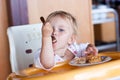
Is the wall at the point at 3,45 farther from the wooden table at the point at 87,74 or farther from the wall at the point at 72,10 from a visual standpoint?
the wooden table at the point at 87,74

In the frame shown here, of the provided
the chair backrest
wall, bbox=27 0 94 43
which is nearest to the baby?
the chair backrest

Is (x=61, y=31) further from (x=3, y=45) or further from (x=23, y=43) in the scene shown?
(x=3, y=45)

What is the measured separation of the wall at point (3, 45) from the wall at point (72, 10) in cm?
12

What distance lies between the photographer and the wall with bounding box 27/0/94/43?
1225 millimetres

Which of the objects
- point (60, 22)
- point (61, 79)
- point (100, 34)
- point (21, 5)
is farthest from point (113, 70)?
point (100, 34)

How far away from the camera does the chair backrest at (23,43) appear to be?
3.49 ft

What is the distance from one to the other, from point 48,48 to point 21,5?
446 mm

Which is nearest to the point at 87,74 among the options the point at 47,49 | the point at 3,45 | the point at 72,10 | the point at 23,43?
the point at 47,49

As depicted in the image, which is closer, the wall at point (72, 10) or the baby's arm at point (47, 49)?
the baby's arm at point (47, 49)

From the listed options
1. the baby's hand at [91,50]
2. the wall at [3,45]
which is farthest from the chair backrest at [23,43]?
the baby's hand at [91,50]

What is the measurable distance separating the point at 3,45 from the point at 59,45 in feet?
1.15

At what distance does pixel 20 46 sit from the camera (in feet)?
3.59

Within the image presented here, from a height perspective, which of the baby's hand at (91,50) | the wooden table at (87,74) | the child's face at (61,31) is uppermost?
the child's face at (61,31)

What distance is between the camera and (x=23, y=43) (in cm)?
111
